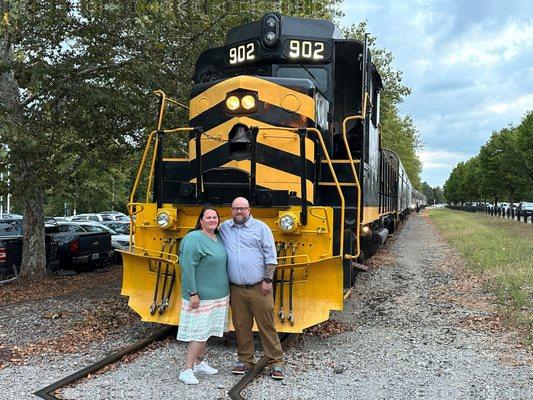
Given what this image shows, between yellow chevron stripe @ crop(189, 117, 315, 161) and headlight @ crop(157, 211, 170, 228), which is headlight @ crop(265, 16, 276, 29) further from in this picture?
headlight @ crop(157, 211, 170, 228)

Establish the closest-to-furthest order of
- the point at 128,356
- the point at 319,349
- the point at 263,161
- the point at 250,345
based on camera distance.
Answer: the point at 250,345
the point at 128,356
the point at 319,349
the point at 263,161

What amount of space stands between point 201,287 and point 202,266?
0.65ft

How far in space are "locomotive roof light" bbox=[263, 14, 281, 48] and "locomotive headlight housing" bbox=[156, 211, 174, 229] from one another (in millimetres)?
2796

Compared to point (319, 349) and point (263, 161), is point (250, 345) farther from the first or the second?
point (263, 161)

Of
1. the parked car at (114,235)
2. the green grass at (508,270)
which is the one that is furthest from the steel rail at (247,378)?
the parked car at (114,235)

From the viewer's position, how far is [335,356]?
5.92 meters

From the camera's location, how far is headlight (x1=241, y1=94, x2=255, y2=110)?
21.9 ft

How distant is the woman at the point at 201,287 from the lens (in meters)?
4.98

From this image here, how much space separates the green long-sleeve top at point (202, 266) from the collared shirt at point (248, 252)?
12cm

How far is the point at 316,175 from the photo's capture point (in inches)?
278

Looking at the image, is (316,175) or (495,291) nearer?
(316,175)

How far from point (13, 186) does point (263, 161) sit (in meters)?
5.97

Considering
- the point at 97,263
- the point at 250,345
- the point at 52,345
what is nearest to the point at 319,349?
the point at 250,345

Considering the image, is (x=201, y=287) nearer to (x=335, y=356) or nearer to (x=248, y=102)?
(x=335, y=356)
